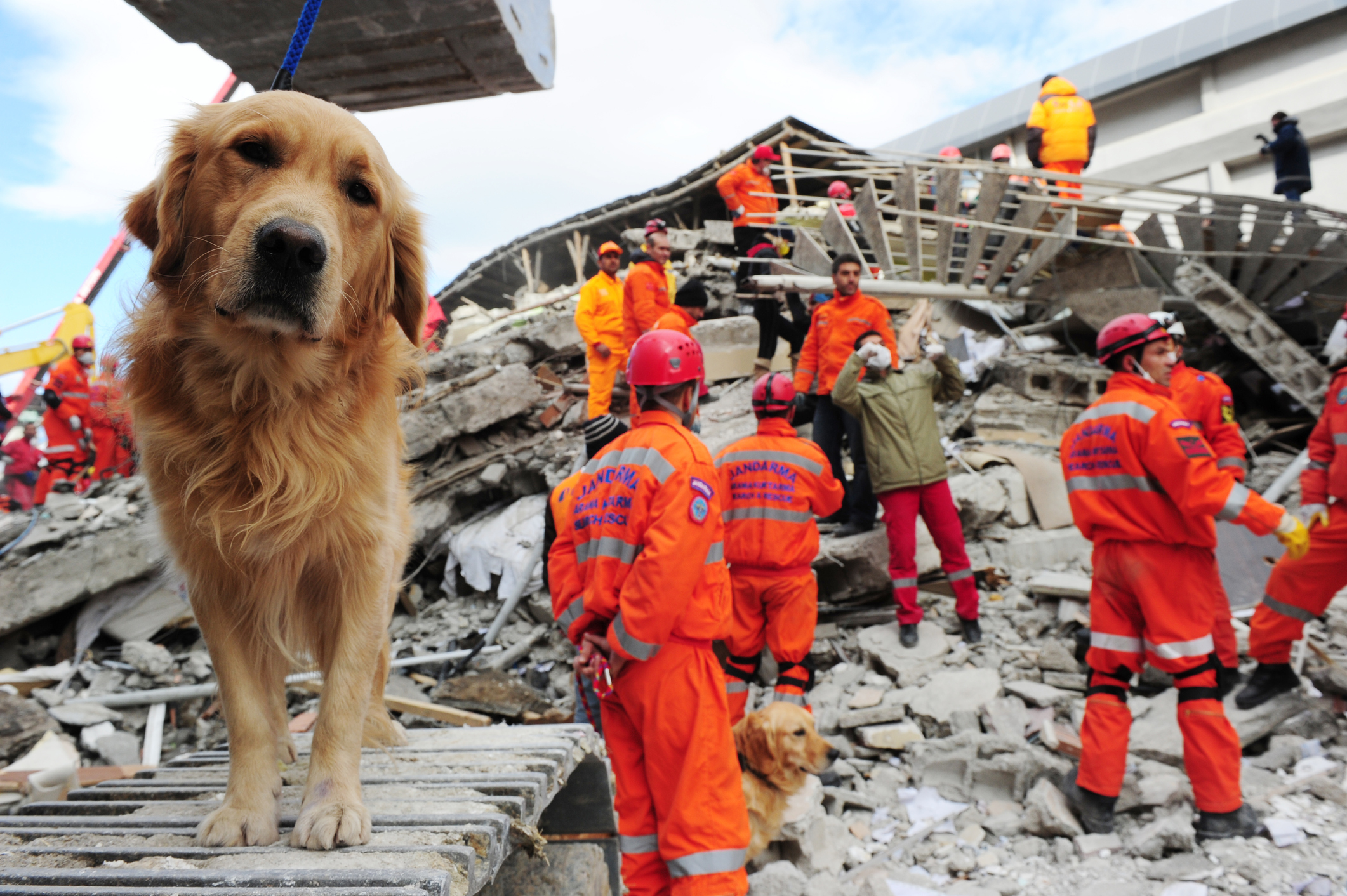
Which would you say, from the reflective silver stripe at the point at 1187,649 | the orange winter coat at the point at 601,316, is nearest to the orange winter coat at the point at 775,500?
the reflective silver stripe at the point at 1187,649

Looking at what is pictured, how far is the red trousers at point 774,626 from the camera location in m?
4.94

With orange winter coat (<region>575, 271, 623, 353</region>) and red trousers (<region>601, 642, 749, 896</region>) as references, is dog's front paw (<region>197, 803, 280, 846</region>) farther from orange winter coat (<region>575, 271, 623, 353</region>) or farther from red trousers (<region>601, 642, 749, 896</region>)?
orange winter coat (<region>575, 271, 623, 353</region>)

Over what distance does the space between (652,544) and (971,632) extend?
14.3 ft

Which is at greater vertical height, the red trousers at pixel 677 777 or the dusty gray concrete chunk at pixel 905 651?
the red trousers at pixel 677 777

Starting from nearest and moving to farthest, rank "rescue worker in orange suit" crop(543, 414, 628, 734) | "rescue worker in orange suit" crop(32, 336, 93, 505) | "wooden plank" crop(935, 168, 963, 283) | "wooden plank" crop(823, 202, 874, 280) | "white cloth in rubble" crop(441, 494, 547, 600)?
"rescue worker in orange suit" crop(543, 414, 628, 734)
"wooden plank" crop(935, 168, 963, 283)
"wooden plank" crop(823, 202, 874, 280)
"white cloth in rubble" crop(441, 494, 547, 600)
"rescue worker in orange suit" crop(32, 336, 93, 505)

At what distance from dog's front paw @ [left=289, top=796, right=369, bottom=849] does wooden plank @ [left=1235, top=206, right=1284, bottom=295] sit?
32.1 feet

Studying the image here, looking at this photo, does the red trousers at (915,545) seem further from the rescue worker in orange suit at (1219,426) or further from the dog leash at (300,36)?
the dog leash at (300,36)

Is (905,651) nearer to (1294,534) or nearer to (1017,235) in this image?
(1294,534)

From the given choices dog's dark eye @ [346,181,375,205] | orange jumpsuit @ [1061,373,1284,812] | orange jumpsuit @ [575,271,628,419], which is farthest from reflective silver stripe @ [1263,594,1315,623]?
orange jumpsuit @ [575,271,628,419]

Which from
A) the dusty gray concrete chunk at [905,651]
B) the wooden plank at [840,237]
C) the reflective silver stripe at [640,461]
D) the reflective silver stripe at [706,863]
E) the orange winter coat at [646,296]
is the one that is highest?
the wooden plank at [840,237]

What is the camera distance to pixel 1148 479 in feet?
13.2

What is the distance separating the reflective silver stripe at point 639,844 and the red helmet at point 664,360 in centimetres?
209

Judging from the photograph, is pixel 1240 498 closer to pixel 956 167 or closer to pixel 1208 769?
pixel 1208 769

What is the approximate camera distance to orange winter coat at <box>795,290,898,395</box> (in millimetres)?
6961
